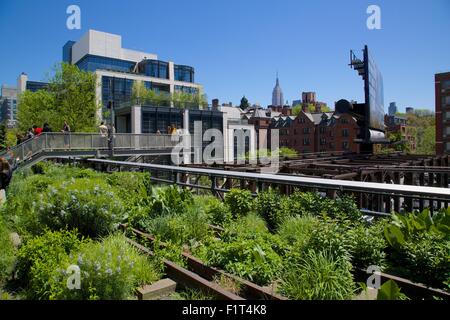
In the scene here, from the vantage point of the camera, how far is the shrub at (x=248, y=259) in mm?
3664

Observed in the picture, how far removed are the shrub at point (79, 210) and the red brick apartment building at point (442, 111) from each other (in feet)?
259

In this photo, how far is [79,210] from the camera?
4.91 metres

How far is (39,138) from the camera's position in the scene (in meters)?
18.1

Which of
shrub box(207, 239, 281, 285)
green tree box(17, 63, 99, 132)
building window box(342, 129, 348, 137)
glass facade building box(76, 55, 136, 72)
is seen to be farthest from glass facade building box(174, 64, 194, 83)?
shrub box(207, 239, 281, 285)

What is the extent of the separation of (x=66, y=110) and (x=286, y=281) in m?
38.0

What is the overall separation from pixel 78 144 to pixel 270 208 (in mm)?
17479

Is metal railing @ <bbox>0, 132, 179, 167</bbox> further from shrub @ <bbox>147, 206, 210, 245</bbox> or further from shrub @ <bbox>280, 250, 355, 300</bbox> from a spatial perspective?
shrub @ <bbox>280, 250, 355, 300</bbox>

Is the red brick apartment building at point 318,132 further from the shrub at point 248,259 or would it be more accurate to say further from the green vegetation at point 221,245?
the shrub at point 248,259

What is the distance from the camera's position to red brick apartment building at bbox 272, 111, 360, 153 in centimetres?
8325

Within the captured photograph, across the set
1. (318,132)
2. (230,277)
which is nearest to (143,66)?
(318,132)

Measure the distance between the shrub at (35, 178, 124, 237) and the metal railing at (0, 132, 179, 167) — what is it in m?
10.3

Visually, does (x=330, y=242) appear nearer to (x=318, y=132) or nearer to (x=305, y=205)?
(x=305, y=205)
